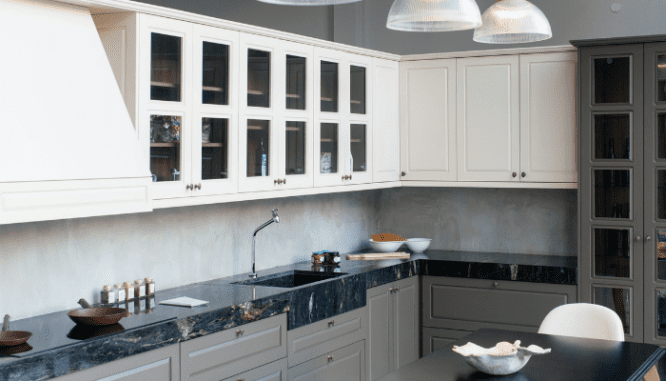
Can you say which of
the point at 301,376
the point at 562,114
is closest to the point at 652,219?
the point at 562,114

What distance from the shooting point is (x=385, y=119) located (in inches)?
210

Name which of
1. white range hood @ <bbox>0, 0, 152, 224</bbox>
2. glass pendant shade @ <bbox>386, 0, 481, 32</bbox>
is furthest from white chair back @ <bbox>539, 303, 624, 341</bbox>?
white range hood @ <bbox>0, 0, 152, 224</bbox>

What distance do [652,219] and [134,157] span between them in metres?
3.24

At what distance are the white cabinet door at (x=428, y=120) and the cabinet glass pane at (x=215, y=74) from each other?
1937 millimetres

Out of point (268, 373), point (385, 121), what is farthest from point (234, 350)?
point (385, 121)

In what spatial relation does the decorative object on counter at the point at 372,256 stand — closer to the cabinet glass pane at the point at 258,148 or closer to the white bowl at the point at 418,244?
the white bowl at the point at 418,244

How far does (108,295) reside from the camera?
359cm

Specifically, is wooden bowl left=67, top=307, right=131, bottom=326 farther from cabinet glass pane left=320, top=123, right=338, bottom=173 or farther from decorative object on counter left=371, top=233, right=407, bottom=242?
decorative object on counter left=371, top=233, right=407, bottom=242

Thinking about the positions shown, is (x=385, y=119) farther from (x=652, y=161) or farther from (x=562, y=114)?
(x=652, y=161)

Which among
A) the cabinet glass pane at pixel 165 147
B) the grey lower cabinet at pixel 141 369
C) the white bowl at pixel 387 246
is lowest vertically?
the grey lower cabinet at pixel 141 369

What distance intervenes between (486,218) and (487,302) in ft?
2.67

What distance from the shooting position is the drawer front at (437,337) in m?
5.21

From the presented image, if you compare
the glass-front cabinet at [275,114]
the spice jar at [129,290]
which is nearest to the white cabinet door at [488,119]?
the glass-front cabinet at [275,114]

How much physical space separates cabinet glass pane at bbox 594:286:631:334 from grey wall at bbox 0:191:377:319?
6.09 feet
